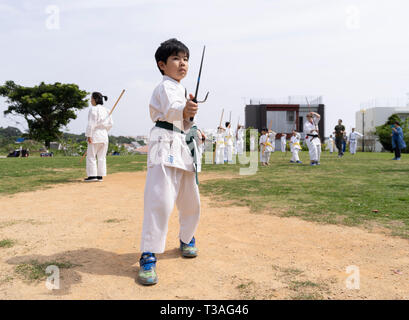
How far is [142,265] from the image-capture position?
2.66m

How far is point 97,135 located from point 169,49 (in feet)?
19.7

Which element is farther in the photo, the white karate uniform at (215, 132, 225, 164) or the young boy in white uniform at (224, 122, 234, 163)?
the young boy in white uniform at (224, 122, 234, 163)

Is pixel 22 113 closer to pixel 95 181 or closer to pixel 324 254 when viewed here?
pixel 95 181

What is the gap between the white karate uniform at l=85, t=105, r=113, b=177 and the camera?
821 centimetres

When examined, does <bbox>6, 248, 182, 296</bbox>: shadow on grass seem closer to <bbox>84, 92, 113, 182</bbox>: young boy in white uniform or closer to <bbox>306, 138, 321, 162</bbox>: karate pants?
<bbox>84, 92, 113, 182</bbox>: young boy in white uniform

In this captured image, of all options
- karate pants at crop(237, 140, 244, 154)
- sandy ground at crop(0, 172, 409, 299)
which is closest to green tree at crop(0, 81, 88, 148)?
karate pants at crop(237, 140, 244, 154)

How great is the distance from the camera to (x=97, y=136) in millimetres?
8398

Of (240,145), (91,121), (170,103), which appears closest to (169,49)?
(170,103)

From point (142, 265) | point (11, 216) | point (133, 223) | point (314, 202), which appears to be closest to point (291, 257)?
point (142, 265)

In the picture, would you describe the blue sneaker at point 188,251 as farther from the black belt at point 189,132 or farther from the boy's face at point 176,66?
the boy's face at point 176,66

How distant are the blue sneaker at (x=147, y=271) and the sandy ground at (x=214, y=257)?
54 mm

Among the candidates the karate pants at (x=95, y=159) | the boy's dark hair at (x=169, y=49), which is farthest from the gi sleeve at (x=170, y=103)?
the karate pants at (x=95, y=159)

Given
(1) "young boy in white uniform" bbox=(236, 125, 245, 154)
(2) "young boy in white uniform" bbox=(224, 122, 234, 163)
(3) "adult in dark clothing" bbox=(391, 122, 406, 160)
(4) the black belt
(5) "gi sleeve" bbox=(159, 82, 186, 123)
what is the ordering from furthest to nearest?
(1) "young boy in white uniform" bbox=(236, 125, 245, 154) → (3) "adult in dark clothing" bbox=(391, 122, 406, 160) → (2) "young boy in white uniform" bbox=(224, 122, 234, 163) → (4) the black belt → (5) "gi sleeve" bbox=(159, 82, 186, 123)

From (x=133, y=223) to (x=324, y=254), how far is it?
92.7 inches
